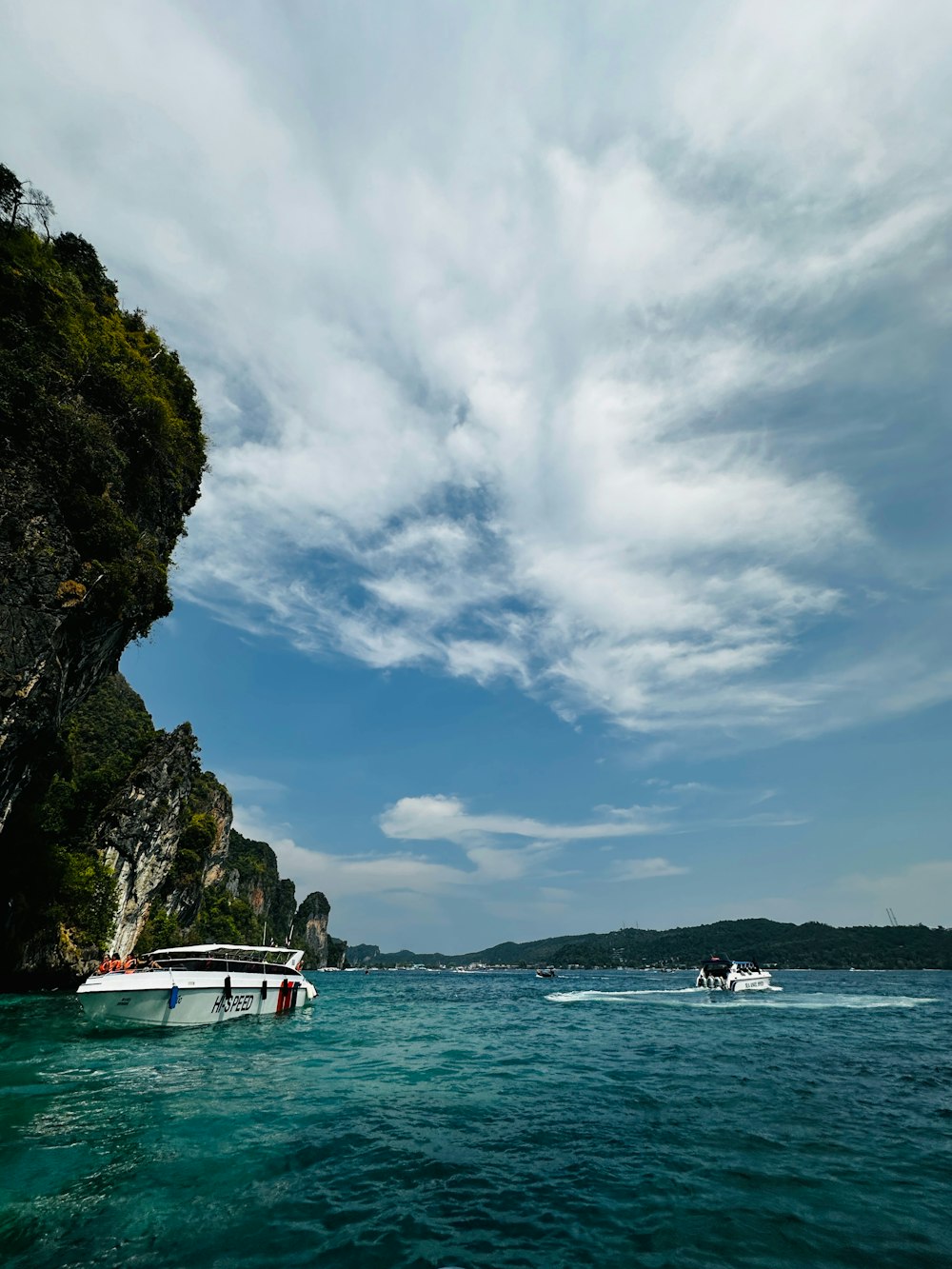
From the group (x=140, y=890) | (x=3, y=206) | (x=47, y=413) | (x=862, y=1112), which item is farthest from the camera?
(x=140, y=890)

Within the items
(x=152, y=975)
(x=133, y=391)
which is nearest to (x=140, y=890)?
(x=152, y=975)

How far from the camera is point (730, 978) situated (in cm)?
5634

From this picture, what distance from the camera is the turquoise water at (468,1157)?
710 centimetres

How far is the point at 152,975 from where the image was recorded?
80.2 feet

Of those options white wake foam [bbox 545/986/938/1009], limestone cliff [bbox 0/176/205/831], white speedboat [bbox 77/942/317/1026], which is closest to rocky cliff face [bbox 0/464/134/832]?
limestone cliff [bbox 0/176/205/831]

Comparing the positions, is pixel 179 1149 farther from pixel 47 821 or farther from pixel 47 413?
Result: pixel 47 821

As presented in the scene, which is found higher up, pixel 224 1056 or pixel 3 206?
pixel 3 206

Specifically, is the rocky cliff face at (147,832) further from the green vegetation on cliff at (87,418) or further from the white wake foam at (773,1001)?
the white wake foam at (773,1001)

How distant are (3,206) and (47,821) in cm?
3785

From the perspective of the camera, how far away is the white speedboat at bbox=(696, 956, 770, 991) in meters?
56.7

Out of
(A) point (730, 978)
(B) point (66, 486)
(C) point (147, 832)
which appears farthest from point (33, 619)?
(A) point (730, 978)

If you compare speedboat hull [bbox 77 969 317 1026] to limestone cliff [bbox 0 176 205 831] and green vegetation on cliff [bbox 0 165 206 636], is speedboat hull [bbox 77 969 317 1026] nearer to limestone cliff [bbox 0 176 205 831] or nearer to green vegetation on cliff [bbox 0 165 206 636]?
limestone cliff [bbox 0 176 205 831]

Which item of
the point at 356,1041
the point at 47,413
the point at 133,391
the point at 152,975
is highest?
the point at 133,391

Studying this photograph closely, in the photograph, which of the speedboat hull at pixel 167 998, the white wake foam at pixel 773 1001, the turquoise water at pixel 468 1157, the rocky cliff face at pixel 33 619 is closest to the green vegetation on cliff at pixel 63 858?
the rocky cliff face at pixel 33 619
